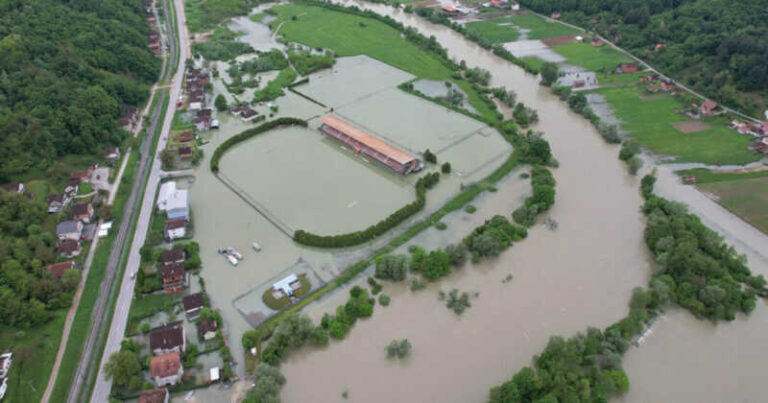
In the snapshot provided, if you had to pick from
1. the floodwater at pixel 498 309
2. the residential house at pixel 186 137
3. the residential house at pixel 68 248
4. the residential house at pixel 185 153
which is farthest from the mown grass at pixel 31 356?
the residential house at pixel 186 137

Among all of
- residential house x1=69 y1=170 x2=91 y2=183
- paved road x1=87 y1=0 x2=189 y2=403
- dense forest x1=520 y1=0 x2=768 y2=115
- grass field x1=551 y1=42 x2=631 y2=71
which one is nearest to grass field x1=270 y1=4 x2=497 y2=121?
grass field x1=551 y1=42 x2=631 y2=71

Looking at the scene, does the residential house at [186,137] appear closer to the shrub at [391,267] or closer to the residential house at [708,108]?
the shrub at [391,267]

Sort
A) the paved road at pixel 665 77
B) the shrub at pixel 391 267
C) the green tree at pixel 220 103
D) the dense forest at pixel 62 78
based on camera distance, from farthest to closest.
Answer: the green tree at pixel 220 103, the paved road at pixel 665 77, the dense forest at pixel 62 78, the shrub at pixel 391 267

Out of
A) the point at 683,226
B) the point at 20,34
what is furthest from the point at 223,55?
the point at 683,226

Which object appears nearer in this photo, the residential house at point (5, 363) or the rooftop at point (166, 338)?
the residential house at point (5, 363)

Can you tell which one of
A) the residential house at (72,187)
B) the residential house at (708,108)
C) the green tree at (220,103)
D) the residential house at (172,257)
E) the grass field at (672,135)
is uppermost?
the residential house at (708,108)

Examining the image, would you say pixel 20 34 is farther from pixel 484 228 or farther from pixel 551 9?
pixel 551 9
